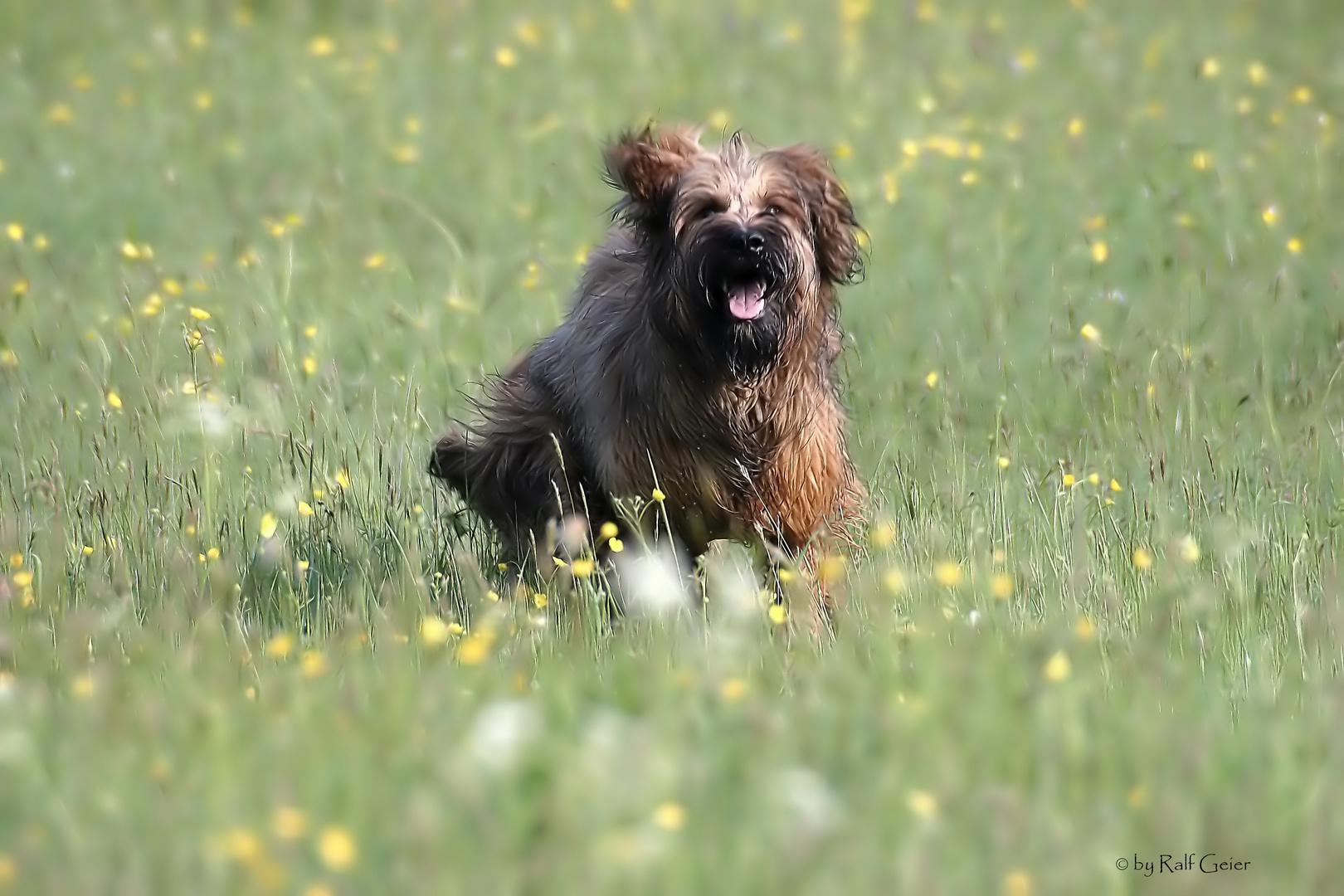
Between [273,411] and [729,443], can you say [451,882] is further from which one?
[273,411]

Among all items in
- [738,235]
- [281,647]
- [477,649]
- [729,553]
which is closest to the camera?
[477,649]

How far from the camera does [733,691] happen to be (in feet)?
9.45

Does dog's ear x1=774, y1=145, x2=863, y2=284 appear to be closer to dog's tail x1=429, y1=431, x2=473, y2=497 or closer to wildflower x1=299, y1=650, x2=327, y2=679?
dog's tail x1=429, y1=431, x2=473, y2=497

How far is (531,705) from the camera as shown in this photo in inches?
114

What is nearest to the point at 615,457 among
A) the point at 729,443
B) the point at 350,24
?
the point at 729,443

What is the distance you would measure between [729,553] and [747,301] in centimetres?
70

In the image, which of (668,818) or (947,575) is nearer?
(668,818)

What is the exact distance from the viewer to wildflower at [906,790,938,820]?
2.57m

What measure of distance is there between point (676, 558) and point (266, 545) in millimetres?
1093

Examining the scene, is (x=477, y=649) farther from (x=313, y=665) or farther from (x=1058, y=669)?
(x=1058, y=669)

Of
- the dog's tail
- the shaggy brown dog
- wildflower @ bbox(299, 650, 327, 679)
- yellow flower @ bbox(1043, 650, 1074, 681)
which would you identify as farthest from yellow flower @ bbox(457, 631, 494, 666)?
the dog's tail

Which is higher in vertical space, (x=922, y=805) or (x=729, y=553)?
(x=729, y=553)

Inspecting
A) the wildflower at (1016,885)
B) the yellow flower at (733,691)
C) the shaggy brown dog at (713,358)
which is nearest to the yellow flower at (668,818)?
the yellow flower at (733,691)

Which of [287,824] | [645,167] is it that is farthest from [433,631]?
Result: [645,167]
